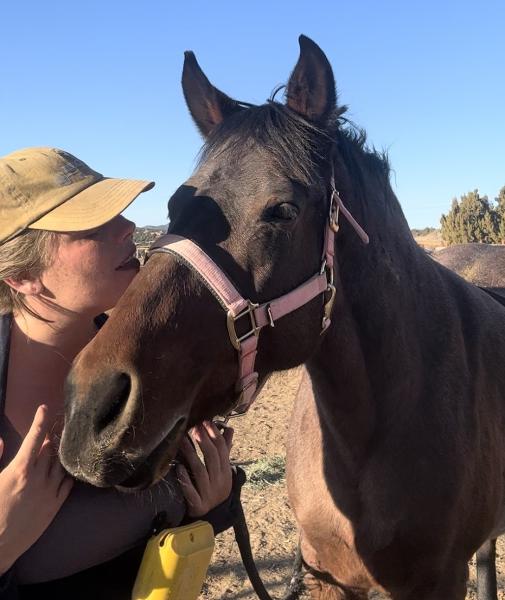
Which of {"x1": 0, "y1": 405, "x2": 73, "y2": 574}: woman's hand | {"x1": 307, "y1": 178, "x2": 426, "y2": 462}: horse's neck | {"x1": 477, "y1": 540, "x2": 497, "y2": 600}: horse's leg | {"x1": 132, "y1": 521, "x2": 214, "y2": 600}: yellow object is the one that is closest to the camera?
{"x1": 0, "y1": 405, "x2": 73, "y2": 574}: woman's hand

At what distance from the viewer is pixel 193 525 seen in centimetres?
148

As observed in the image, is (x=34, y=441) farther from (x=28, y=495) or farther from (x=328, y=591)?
(x=328, y=591)

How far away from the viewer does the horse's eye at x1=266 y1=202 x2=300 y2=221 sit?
1.70 meters

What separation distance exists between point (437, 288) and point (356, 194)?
65 cm

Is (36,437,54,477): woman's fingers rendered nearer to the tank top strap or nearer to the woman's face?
the tank top strap

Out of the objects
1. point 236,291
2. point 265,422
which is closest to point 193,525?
point 236,291

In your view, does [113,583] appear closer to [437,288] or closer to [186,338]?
[186,338]

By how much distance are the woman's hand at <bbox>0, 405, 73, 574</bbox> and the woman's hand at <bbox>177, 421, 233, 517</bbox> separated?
1.31 ft

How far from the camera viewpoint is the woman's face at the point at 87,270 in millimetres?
1550

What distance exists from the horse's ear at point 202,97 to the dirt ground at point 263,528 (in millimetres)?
1147

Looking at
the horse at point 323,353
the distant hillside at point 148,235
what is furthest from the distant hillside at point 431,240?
the horse at point 323,353

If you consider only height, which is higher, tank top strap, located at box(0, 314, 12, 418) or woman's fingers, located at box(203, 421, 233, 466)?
tank top strap, located at box(0, 314, 12, 418)

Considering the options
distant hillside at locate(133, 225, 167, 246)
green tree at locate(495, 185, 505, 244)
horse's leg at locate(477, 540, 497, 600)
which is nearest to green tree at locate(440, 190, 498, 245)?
green tree at locate(495, 185, 505, 244)

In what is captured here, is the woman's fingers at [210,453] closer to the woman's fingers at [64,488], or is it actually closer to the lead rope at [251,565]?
the lead rope at [251,565]
